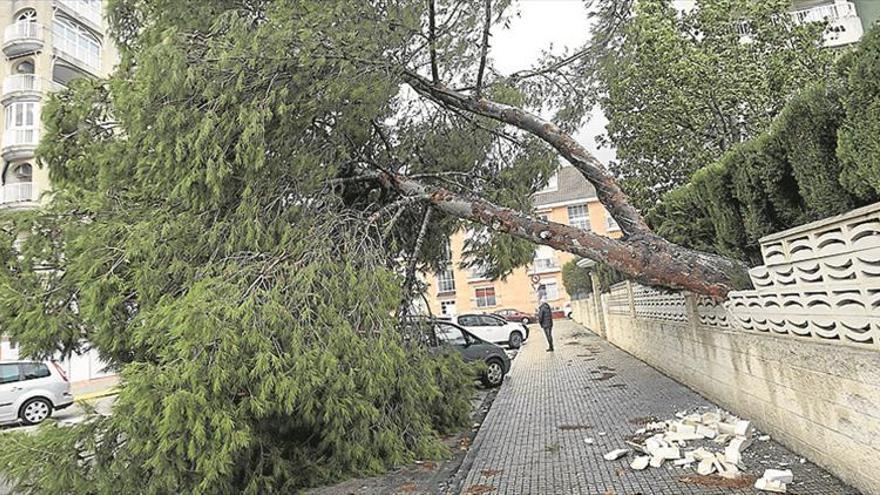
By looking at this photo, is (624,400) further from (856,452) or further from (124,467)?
(124,467)

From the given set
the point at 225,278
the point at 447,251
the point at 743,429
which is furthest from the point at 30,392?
the point at 743,429

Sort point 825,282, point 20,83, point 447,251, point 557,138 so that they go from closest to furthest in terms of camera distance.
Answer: point 825,282 → point 557,138 → point 447,251 → point 20,83

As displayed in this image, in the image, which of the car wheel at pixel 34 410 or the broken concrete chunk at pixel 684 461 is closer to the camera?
the broken concrete chunk at pixel 684 461

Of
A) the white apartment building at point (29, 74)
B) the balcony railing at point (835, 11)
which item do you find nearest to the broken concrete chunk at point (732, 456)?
the balcony railing at point (835, 11)

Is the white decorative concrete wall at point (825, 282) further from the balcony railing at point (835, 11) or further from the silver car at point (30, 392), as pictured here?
the balcony railing at point (835, 11)

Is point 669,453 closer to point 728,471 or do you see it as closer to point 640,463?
point 640,463

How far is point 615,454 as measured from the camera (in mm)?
5117

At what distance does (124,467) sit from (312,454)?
184cm

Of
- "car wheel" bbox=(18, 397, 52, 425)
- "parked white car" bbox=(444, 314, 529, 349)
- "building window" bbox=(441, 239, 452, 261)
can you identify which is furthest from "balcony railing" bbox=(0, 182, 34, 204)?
"building window" bbox=(441, 239, 452, 261)

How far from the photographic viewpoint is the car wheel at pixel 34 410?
36.9 ft

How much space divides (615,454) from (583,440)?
732 millimetres

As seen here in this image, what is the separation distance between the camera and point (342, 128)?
6305mm

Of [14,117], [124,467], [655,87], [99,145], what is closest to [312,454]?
[124,467]

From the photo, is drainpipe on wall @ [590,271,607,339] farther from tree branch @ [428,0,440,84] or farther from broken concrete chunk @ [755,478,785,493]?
broken concrete chunk @ [755,478,785,493]
